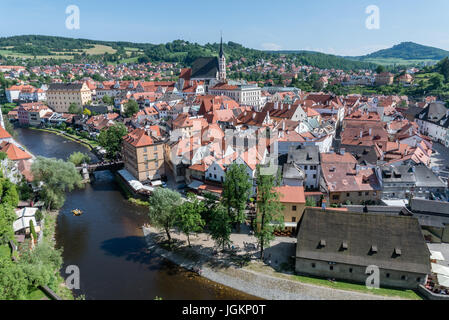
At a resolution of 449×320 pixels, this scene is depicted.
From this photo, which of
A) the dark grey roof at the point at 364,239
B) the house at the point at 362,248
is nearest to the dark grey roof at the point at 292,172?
the dark grey roof at the point at 364,239

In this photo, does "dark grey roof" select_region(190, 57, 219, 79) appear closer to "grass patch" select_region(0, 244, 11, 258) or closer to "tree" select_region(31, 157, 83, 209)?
Answer: "tree" select_region(31, 157, 83, 209)

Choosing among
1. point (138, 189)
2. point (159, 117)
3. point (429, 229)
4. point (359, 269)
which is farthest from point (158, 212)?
point (159, 117)

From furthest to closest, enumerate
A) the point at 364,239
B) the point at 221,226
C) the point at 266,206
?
1. the point at 221,226
2. the point at 266,206
3. the point at 364,239

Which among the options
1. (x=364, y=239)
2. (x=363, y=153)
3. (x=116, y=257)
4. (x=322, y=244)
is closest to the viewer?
(x=364, y=239)

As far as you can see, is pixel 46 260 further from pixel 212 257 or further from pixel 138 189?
pixel 138 189

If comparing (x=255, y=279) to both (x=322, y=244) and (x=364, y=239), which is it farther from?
(x=364, y=239)

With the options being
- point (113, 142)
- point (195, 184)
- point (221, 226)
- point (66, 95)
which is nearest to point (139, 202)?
point (195, 184)

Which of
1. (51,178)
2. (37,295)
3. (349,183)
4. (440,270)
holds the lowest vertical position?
(37,295)
